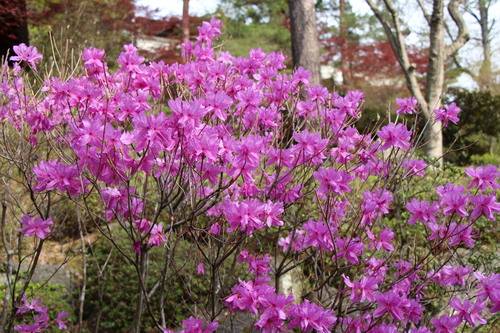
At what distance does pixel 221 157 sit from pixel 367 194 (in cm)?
78

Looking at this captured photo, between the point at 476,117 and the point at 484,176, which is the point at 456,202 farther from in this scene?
the point at 476,117

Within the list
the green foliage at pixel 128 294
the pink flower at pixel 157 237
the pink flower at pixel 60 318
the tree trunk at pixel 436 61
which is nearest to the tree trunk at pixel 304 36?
the tree trunk at pixel 436 61

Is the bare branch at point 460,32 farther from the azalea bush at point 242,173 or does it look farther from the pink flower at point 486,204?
the pink flower at point 486,204

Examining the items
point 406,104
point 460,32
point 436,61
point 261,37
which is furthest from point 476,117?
point 406,104

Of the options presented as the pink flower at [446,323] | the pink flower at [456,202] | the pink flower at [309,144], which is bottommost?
the pink flower at [446,323]

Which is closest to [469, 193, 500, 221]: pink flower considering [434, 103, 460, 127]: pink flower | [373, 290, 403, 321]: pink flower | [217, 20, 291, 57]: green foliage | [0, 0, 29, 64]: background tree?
[373, 290, 403, 321]: pink flower

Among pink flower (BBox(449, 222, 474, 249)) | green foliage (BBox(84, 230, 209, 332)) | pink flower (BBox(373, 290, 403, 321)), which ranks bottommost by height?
green foliage (BBox(84, 230, 209, 332))

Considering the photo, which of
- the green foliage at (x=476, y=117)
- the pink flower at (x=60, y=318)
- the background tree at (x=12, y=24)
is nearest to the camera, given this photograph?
the pink flower at (x=60, y=318)

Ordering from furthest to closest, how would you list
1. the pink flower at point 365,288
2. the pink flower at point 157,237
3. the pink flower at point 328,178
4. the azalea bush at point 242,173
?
the pink flower at point 157,237
the pink flower at point 365,288
the pink flower at point 328,178
the azalea bush at point 242,173

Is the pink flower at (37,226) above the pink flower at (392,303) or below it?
above

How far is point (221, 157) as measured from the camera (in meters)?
Result: 1.70

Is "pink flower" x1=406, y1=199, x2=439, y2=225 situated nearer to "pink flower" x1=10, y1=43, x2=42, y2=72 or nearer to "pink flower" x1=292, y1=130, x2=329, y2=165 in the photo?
"pink flower" x1=292, y1=130, x2=329, y2=165

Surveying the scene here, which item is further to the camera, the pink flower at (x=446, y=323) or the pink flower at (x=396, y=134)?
the pink flower at (x=396, y=134)

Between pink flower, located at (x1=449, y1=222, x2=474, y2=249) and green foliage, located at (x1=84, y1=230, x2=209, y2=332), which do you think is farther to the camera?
green foliage, located at (x1=84, y1=230, x2=209, y2=332)
